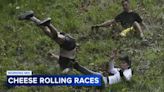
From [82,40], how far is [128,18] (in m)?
1.10

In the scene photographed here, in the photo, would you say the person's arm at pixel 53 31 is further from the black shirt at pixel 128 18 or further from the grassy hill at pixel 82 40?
the black shirt at pixel 128 18

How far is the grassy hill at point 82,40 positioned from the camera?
1077 centimetres

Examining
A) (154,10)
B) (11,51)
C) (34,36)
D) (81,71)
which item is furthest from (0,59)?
(154,10)

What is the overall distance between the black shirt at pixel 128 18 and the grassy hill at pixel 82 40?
0.34 m

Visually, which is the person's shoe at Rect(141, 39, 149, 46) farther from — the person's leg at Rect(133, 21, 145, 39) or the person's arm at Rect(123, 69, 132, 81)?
the person's arm at Rect(123, 69, 132, 81)

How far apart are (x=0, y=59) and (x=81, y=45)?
172 cm

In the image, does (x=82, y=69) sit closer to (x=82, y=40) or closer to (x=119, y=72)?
(x=119, y=72)

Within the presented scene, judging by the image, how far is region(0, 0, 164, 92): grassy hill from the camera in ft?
35.3

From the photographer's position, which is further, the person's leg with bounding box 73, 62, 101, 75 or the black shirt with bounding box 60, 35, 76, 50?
the black shirt with bounding box 60, 35, 76, 50

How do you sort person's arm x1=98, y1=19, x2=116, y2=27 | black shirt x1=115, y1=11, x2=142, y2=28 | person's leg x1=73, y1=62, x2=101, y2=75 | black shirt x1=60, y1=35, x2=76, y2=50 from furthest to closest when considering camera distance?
person's arm x1=98, y1=19, x2=116, y2=27
black shirt x1=115, y1=11, x2=142, y2=28
black shirt x1=60, y1=35, x2=76, y2=50
person's leg x1=73, y1=62, x2=101, y2=75

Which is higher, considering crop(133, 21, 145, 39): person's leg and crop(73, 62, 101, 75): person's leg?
crop(133, 21, 145, 39): person's leg

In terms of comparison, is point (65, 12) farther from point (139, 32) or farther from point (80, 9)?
point (139, 32)

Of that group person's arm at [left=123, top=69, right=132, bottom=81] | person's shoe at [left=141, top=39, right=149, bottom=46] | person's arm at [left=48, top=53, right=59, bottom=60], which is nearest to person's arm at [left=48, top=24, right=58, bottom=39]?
person's arm at [left=48, top=53, right=59, bottom=60]

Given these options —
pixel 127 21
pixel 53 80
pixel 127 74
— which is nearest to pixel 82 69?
pixel 127 74
